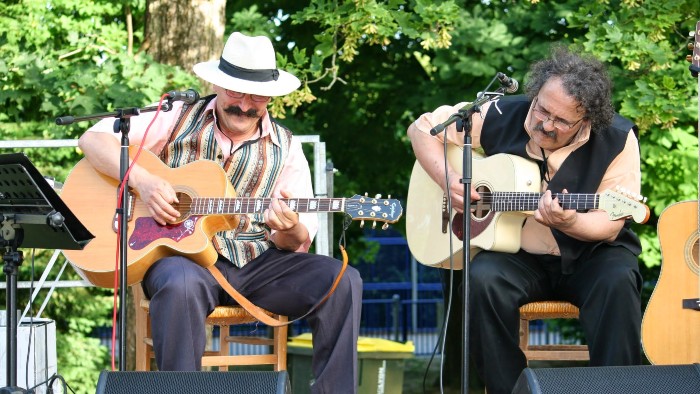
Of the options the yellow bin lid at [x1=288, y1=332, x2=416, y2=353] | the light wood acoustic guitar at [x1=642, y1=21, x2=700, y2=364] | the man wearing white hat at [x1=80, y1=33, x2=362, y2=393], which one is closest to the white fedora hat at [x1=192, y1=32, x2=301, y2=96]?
the man wearing white hat at [x1=80, y1=33, x2=362, y2=393]

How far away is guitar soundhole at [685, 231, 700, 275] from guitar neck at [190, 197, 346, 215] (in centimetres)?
145

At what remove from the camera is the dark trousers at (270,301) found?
13.6ft

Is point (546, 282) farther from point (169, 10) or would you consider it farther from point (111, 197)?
point (169, 10)

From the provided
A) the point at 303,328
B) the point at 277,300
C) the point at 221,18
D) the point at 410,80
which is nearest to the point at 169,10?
the point at 221,18

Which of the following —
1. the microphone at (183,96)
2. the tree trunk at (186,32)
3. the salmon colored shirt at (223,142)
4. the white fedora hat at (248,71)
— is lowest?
the salmon colored shirt at (223,142)

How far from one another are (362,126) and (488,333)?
16.7ft

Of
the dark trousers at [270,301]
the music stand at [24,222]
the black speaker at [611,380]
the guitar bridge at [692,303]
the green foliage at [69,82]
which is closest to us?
the black speaker at [611,380]

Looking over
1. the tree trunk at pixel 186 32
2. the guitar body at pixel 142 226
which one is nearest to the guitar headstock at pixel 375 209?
the guitar body at pixel 142 226

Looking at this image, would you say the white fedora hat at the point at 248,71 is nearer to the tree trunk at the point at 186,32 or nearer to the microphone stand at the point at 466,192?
the microphone stand at the point at 466,192

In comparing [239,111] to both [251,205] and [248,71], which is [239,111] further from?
[251,205]

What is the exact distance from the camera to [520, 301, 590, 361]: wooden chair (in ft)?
14.7

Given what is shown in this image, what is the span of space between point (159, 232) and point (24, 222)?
79 centimetres

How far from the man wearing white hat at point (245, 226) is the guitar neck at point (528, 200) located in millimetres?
666

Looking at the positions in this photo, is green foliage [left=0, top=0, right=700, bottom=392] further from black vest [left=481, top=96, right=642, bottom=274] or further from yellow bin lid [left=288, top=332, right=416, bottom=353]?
black vest [left=481, top=96, right=642, bottom=274]
